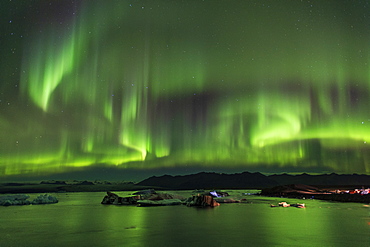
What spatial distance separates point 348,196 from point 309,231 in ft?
146

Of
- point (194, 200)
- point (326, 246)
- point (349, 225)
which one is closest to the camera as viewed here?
point (326, 246)

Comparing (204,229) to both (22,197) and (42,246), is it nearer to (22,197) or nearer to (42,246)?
(42,246)

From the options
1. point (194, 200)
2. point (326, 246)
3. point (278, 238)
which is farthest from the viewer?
point (194, 200)

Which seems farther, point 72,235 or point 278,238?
point 72,235

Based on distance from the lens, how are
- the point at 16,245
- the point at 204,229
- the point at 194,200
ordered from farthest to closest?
A: the point at 194,200 → the point at 204,229 → the point at 16,245

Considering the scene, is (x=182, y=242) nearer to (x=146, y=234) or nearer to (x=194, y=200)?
(x=146, y=234)

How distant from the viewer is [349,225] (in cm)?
2400

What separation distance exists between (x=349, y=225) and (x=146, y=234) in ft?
54.0

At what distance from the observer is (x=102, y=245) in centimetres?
1636

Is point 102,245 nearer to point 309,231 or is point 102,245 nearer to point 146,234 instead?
point 146,234

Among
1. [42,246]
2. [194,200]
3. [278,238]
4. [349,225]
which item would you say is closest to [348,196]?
[194,200]

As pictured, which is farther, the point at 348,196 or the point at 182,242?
the point at 348,196

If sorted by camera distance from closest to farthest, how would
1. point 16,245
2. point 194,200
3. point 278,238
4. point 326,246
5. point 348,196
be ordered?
point 326,246 < point 16,245 < point 278,238 < point 194,200 < point 348,196

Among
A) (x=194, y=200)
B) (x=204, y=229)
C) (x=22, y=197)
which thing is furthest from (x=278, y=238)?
(x=22, y=197)
